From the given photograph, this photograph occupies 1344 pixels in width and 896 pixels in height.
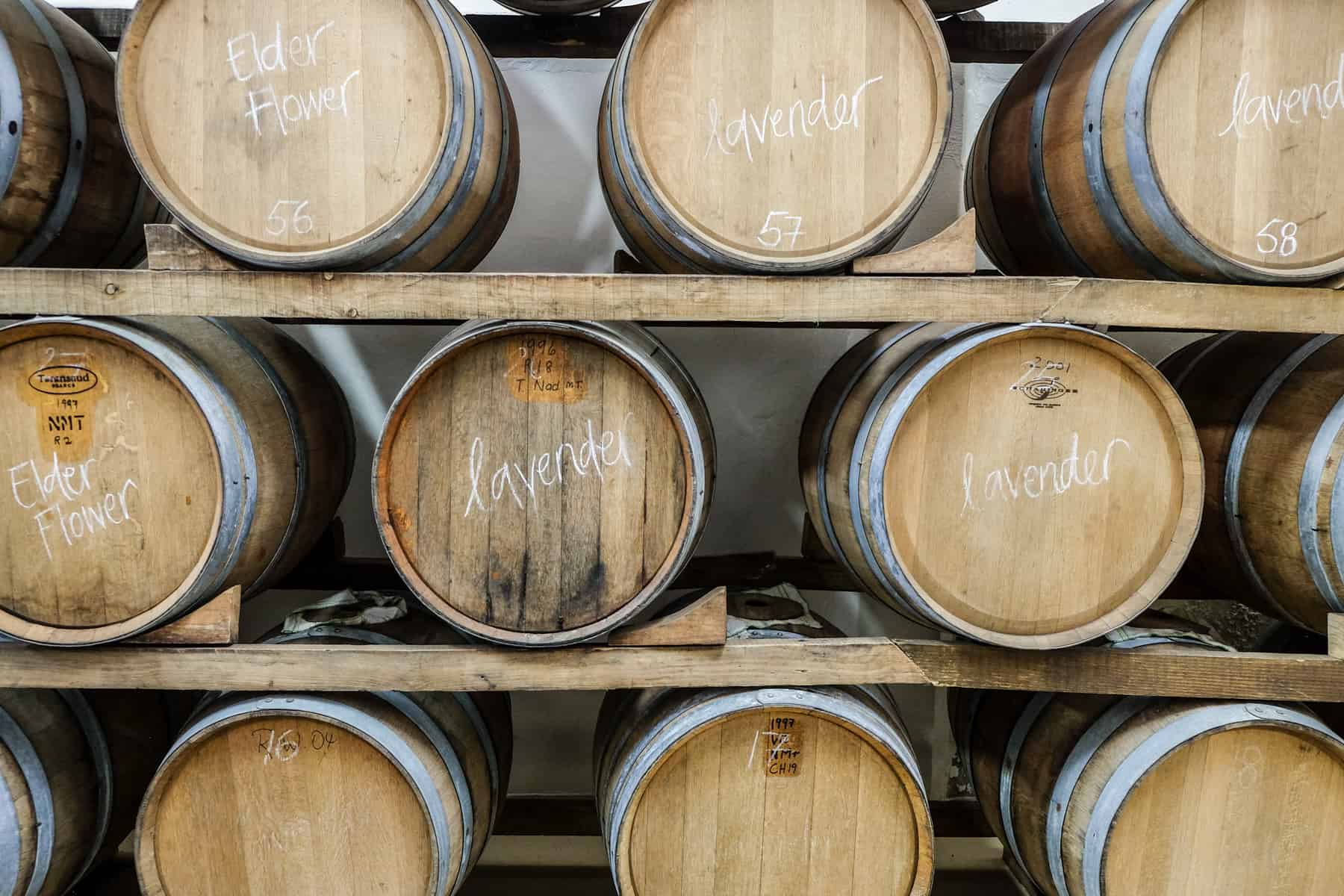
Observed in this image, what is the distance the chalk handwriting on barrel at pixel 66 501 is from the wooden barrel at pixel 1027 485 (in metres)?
1.61

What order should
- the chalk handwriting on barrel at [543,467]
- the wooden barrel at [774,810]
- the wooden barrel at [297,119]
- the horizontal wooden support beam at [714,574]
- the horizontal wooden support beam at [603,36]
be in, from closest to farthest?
the wooden barrel at [297,119], the chalk handwriting on barrel at [543,467], the wooden barrel at [774,810], the horizontal wooden support beam at [603,36], the horizontal wooden support beam at [714,574]

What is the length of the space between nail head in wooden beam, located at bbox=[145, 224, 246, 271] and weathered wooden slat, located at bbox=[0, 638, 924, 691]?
842 millimetres

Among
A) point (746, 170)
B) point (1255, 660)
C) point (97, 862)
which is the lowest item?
point (97, 862)

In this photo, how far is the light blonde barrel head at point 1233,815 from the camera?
1.67m

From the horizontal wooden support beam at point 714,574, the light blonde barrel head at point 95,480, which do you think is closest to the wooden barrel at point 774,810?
the horizontal wooden support beam at point 714,574

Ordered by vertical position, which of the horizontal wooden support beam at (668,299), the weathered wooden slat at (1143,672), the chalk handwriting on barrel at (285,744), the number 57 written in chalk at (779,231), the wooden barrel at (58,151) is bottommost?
the chalk handwriting on barrel at (285,744)

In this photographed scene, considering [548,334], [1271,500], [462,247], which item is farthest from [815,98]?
[1271,500]

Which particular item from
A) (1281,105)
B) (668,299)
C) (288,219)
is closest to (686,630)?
(668,299)

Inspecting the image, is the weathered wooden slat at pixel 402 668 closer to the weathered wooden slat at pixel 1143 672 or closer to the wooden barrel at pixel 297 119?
the weathered wooden slat at pixel 1143 672

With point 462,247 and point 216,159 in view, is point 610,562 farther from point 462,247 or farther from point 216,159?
point 216,159

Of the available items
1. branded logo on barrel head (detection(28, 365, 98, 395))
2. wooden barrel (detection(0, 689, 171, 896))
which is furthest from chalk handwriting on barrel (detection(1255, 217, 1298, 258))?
wooden barrel (detection(0, 689, 171, 896))

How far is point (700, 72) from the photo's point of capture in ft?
4.96

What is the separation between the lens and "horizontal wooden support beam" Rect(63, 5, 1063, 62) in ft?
7.39

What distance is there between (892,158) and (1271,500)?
1.21 metres
